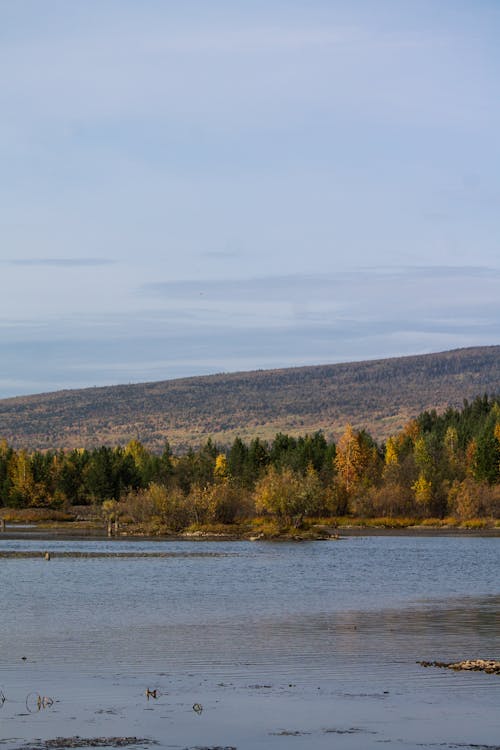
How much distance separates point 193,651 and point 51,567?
3491cm

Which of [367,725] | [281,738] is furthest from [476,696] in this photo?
[281,738]

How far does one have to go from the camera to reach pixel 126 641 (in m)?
32.5

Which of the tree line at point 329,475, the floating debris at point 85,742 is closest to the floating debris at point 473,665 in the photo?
the floating debris at point 85,742

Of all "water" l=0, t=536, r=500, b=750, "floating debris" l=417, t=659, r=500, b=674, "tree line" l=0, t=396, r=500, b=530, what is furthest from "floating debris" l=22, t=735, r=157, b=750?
"tree line" l=0, t=396, r=500, b=530

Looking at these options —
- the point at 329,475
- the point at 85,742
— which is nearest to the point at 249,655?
the point at 85,742

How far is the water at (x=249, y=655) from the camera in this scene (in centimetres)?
2031

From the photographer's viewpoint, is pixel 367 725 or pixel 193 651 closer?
pixel 367 725

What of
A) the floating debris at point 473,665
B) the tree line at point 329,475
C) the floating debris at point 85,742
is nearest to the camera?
Result: the floating debris at point 85,742

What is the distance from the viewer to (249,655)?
29.5 metres

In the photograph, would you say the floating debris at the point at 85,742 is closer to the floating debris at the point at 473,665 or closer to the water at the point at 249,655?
the water at the point at 249,655

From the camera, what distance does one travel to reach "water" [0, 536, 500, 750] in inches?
800

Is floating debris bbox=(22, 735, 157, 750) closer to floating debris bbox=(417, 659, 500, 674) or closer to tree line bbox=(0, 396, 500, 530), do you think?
floating debris bbox=(417, 659, 500, 674)

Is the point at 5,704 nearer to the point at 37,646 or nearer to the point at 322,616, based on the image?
the point at 37,646

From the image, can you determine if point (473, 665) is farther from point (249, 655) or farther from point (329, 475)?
point (329, 475)
